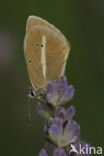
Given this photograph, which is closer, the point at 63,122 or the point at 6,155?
the point at 63,122

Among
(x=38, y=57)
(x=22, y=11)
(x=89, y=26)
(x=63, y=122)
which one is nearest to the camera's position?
(x=63, y=122)

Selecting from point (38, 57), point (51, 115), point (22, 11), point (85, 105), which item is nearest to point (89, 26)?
point (85, 105)

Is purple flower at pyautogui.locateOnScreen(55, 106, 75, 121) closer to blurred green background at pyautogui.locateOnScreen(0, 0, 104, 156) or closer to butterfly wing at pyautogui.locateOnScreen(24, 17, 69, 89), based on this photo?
butterfly wing at pyautogui.locateOnScreen(24, 17, 69, 89)

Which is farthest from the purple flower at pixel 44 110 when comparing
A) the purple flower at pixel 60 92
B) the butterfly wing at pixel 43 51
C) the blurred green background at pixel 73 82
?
the blurred green background at pixel 73 82

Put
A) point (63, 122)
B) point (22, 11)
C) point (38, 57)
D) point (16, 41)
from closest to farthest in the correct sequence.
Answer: point (63, 122) < point (38, 57) < point (16, 41) < point (22, 11)

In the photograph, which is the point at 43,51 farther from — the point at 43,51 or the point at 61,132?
the point at 61,132

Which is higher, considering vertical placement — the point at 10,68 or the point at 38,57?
the point at 38,57

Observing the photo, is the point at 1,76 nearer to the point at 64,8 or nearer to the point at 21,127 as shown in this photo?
the point at 21,127
